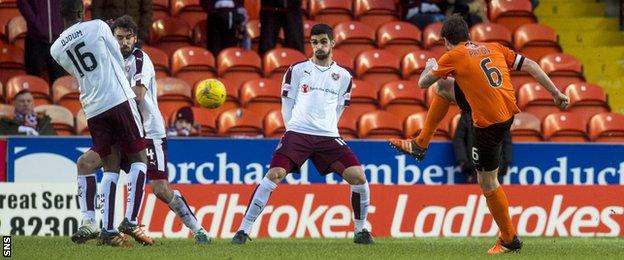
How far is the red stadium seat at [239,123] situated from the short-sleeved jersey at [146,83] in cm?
503

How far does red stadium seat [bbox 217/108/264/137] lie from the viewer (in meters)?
17.7

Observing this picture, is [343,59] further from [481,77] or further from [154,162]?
[481,77]

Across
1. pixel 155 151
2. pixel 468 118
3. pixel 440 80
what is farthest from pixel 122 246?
pixel 468 118

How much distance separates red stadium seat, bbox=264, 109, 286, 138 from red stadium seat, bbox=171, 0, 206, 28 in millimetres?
2800

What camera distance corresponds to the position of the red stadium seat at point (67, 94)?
699 inches

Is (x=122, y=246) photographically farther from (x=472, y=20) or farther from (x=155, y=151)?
(x=472, y=20)

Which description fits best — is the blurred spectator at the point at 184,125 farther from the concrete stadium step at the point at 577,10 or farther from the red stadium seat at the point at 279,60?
the concrete stadium step at the point at 577,10

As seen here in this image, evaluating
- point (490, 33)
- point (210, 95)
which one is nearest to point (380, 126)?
point (490, 33)

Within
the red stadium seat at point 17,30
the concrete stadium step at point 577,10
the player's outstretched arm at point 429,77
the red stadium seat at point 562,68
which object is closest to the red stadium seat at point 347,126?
the red stadium seat at point 562,68

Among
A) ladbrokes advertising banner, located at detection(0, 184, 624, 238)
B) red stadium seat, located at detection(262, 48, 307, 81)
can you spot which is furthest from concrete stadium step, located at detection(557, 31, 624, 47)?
ladbrokes advertising banner, located at detection(0, 184, 624, 238)

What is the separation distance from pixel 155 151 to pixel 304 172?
458 cm

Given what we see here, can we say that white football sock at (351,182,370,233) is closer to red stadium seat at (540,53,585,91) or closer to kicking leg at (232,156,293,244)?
kicking leg at (232,156,293,244)

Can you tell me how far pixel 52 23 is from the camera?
1792cm

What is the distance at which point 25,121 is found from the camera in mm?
16516
